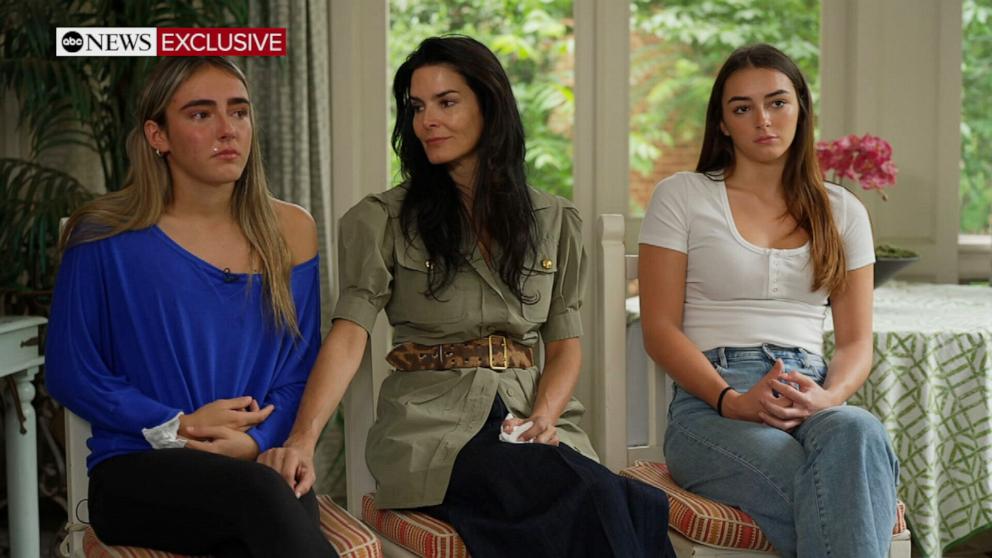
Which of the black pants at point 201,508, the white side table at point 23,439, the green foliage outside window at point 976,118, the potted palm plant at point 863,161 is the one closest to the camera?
the black pants at point 201,508

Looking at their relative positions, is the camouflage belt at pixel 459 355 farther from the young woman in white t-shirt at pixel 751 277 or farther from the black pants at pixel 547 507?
the young woman in white t-shirt at pixel 751 277

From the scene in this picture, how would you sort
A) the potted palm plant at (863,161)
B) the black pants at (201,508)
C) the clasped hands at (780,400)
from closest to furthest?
the black pants at (201,508) < the clasped hands at (780,400) < the potted palm plant at (863,161)

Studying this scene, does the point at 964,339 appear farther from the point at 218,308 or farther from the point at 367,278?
the point at 218,308

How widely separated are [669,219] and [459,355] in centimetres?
47

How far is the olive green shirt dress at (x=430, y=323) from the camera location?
176 cm

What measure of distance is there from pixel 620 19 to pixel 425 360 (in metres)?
2.02

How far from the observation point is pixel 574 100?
3.60 meters

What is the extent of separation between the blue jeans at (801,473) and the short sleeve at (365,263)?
578 mm

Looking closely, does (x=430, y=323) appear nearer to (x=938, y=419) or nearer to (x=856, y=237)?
(x=856, y=237)

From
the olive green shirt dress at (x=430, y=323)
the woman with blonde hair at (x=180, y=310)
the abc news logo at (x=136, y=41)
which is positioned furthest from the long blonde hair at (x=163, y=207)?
the abc news logo at (x=136, y=41)

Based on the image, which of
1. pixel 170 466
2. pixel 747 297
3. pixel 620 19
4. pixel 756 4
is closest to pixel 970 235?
pixel 756 4

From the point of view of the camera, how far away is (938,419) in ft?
7.95

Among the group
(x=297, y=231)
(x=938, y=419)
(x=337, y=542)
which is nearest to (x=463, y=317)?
(x=297, y=231)

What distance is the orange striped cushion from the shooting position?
5.32ft
